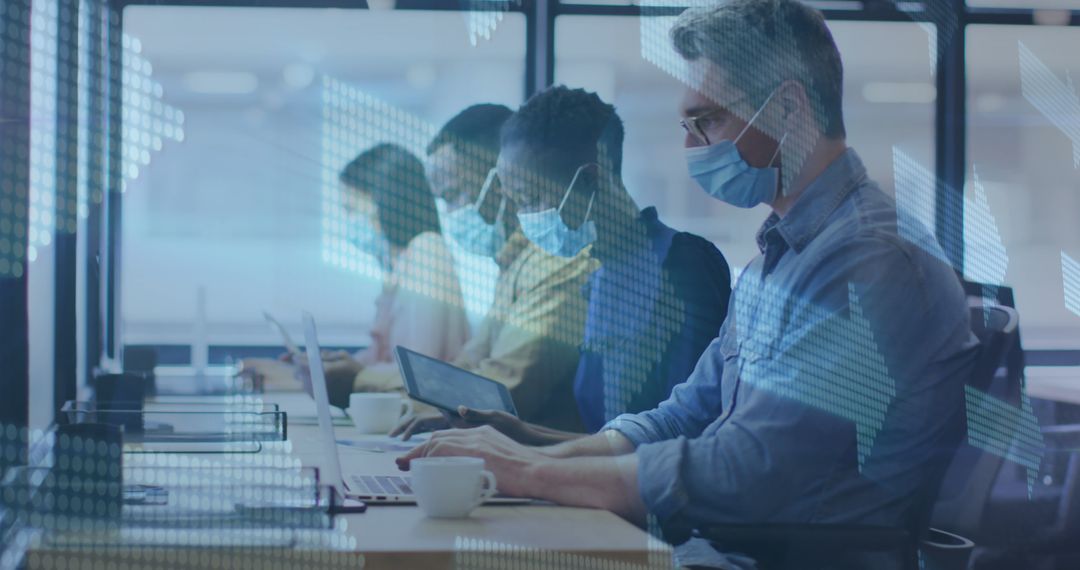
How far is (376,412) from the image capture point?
1843mm

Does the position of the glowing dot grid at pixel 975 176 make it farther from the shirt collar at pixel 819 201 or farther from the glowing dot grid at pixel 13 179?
the glowing dot grid at pixel 13 179

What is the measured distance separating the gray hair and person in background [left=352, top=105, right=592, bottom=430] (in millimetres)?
696

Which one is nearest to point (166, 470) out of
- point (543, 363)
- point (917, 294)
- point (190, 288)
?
point (917, 294)

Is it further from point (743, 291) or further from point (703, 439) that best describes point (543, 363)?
point (703, 439)

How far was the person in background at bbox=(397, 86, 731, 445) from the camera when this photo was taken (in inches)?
71.1

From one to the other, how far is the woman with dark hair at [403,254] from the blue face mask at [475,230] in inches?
1.8

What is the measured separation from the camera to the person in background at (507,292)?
7.04ft

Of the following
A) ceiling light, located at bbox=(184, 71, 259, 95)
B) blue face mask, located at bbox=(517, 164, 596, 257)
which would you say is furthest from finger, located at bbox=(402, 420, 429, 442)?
ceiling light, located at bbox=(184, 71, 259, 95)

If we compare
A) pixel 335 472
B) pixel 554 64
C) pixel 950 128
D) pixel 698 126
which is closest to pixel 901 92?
pixel 950 128

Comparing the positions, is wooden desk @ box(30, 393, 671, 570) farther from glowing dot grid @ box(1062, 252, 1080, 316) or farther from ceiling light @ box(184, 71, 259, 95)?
ceiling light @ box(184, 71, 259, 95)

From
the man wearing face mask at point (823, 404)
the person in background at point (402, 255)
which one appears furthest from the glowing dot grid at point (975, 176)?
the man wearing face mask at point (823, 404)

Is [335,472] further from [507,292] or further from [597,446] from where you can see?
[507,292]

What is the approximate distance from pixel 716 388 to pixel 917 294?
404 millimetres

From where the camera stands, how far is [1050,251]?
2.65m
